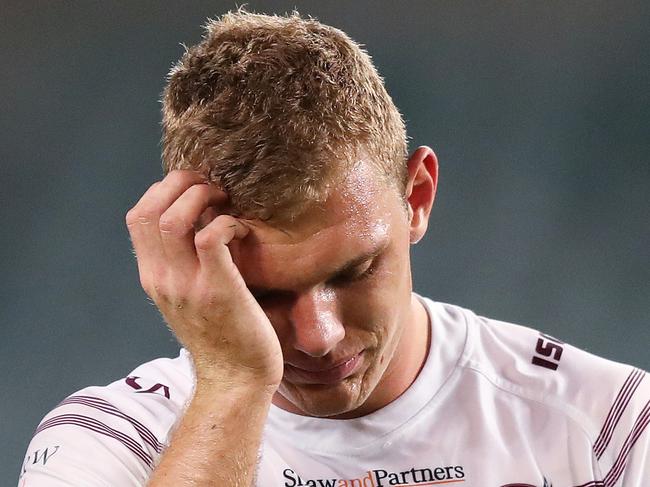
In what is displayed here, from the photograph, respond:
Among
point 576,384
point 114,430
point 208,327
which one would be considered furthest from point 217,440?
point 576,384

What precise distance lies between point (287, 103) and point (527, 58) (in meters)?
2.68

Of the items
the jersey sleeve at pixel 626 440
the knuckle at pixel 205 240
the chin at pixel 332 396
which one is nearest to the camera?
the knuckle at pixel 205 240

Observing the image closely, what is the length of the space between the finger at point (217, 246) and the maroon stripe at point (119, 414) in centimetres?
37

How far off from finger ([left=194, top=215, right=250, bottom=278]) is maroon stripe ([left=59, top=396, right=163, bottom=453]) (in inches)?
14.7

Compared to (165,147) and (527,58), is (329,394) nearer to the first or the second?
(165,147)

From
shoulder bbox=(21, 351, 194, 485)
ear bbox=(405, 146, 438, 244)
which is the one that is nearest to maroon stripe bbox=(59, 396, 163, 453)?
shoulder bbox=(21, 351, 194, 485)

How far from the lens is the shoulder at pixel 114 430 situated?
1479 millimetres

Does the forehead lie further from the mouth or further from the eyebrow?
the mouth

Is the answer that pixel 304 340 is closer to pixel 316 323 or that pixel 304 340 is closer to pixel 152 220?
pixel 316 323

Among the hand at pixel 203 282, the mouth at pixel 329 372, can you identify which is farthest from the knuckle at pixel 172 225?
the mouth at pixel 329 372

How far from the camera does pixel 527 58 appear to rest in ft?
12.8

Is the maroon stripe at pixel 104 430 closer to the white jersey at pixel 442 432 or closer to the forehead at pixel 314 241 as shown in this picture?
the white jersey at pixel 442 432

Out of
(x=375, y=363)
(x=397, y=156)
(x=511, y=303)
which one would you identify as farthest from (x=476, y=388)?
(x=511, y=303)

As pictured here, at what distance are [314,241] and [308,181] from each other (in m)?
0.08
